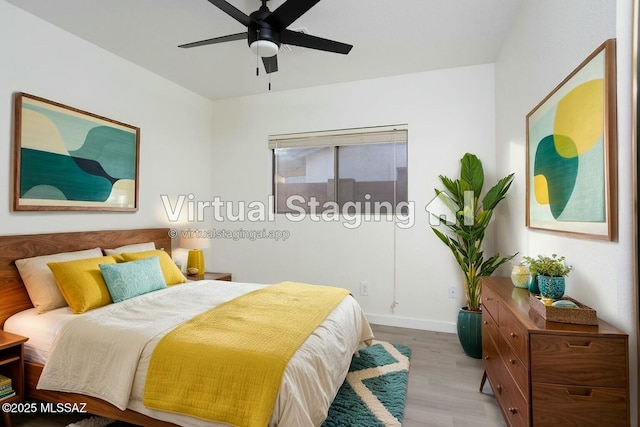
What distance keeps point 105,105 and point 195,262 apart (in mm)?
1814

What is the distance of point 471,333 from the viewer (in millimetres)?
2785

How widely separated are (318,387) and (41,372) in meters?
1.73

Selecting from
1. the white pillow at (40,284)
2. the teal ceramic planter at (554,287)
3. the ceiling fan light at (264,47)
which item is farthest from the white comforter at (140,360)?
the ceiling fan light at (264,47)

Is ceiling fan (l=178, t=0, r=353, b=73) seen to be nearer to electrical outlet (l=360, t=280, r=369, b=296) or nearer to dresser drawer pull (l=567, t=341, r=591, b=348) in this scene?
dresser drawer pull (l=567, t=341, r=591, b=348)

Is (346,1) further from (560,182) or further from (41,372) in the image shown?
(41,372)

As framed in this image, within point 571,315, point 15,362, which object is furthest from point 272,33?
point 15,362

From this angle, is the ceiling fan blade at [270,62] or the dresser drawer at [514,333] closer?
the dresser drawer at [514,333]

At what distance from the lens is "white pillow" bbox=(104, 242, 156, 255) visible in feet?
9.36

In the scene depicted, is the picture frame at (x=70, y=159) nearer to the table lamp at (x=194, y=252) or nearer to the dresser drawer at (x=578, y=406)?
the table lamp at (x=194, y=252)

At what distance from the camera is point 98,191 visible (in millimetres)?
2916

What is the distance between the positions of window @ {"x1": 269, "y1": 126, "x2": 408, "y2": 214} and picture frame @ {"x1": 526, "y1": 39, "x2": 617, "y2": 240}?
1698 mm

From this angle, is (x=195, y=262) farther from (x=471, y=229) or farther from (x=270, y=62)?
(x=471, y=229)

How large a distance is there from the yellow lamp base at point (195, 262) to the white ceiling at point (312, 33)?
6.64ft

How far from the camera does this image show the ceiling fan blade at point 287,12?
A: 1819 millimetres
